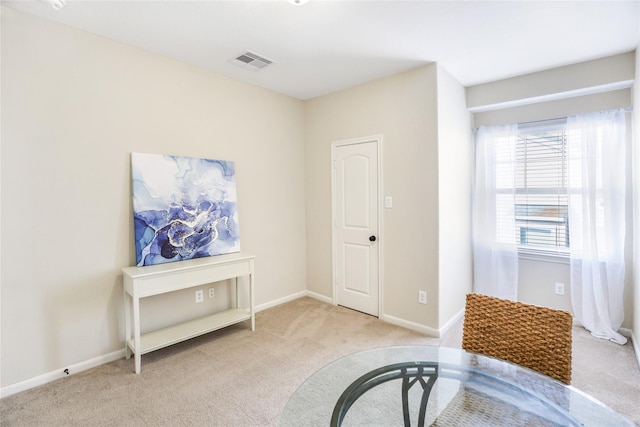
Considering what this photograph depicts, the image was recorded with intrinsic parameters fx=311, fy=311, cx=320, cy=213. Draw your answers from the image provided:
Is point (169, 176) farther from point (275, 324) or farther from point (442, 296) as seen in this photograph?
point (442, 296)

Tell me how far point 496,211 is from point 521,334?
2526 mm

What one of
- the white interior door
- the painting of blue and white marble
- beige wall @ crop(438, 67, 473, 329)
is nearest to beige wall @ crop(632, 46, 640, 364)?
beige wall @ crop(438, 67, 473, 329)

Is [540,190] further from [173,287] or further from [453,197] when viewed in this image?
[173,287]

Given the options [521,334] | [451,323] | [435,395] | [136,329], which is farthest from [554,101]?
[136,329]

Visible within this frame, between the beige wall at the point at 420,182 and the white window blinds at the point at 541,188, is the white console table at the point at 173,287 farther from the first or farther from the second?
the white window blinds at the point at 541,188

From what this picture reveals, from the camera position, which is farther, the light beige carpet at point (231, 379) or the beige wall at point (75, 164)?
the beige wall at point (75, 164)

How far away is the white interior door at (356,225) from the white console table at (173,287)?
120cm

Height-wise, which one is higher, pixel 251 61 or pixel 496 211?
pixel 251 61

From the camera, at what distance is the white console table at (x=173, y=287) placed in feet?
7.84

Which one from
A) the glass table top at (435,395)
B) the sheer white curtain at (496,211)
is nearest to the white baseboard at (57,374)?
the glass table top at (435,395)

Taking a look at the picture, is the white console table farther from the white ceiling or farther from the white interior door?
the white ceiling

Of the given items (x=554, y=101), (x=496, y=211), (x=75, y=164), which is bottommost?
(x=496, y=211)

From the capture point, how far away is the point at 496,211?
366 cm

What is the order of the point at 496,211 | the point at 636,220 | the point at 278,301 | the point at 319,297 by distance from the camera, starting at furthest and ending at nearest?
the point at 319,297, the point at 278,301, the point at 496,211, the point at 636,220
